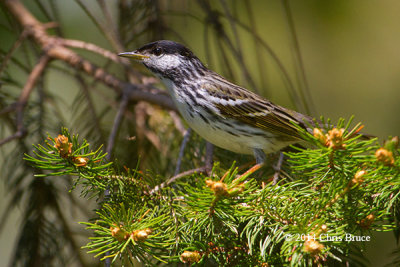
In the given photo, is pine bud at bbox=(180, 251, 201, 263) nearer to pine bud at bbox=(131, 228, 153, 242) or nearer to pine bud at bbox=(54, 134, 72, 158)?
pine bud at bbox=(131, 228, 153, 242)

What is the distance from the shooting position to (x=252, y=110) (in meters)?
2.42

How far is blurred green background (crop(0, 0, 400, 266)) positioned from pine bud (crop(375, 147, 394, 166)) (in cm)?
187

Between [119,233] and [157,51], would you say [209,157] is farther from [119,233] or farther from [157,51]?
[119,233]

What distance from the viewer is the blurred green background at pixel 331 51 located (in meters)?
3.31

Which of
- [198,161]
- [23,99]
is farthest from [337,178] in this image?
[23,99]

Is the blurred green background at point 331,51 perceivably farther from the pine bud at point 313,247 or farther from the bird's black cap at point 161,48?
the pine bud at point 313,247

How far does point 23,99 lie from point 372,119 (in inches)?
134

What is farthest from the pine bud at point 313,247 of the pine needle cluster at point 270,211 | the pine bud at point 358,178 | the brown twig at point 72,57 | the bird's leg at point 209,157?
the brown twig at point 72,57

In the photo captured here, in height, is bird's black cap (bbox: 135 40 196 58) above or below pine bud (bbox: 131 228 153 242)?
above

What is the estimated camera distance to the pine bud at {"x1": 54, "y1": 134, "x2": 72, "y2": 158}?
1.41m

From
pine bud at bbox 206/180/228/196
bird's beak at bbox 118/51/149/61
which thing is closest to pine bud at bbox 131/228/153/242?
pine bud at bbox 206/180/228/196

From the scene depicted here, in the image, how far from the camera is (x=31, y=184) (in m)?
2.22

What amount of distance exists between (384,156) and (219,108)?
3.88 feet

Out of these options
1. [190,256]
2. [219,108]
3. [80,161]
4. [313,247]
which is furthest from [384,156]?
[219,108]
